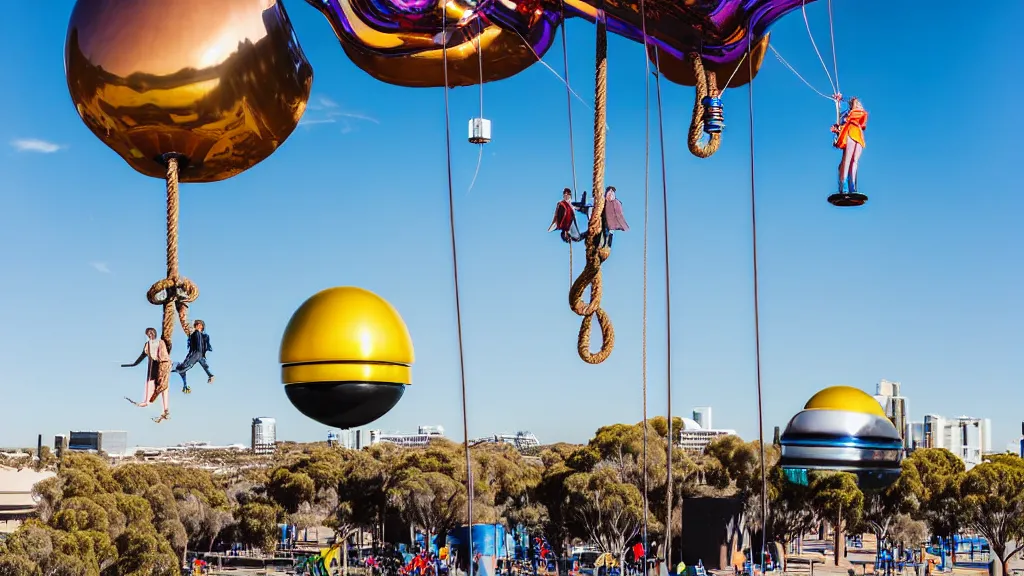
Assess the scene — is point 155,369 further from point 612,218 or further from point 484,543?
point 484,543

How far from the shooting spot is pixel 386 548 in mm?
41812

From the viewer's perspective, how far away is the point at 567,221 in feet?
18.6

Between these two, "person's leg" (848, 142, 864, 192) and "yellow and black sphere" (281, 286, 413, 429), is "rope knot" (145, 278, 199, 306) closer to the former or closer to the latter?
"yellow and black sphere" (281, 286, 413, 429)

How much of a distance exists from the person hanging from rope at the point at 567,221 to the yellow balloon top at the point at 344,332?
142cm

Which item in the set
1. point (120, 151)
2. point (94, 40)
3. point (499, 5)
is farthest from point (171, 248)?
point (499, 5)

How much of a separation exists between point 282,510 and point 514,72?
44.8 metres

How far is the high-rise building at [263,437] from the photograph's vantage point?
4531 inches

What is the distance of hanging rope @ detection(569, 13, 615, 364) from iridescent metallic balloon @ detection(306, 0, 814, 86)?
40 cm

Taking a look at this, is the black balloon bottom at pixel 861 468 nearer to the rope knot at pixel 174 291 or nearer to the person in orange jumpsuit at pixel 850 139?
the person in orange jumpsuit at pixel 850 139

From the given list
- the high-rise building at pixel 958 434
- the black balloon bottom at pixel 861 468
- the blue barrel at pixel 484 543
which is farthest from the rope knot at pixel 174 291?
the high-rise building at pixel 958 434

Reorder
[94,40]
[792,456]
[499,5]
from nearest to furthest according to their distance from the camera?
[94,40], [499,5], [792,456]

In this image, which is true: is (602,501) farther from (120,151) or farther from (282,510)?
(120,151)

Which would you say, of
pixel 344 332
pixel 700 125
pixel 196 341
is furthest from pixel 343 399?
pixel 700 125

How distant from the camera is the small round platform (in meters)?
5.95
